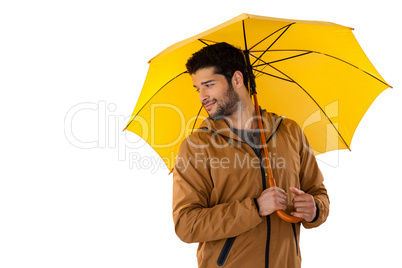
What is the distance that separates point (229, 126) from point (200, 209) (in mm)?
542

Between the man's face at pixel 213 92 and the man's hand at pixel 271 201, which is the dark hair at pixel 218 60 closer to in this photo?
the man's face at pixel 213 92

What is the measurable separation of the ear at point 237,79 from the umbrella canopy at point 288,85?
0.69ft

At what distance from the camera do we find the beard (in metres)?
2.58

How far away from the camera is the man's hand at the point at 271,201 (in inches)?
90.7

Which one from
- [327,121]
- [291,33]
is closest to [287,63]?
[291,33]

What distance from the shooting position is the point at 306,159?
9.04 feet

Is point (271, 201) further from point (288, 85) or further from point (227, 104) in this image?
point (288, 85)

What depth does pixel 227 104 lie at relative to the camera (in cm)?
260

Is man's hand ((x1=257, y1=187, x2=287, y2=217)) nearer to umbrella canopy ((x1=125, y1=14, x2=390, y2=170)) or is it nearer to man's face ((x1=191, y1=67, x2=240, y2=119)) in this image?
man's face ((x1=191, y1=67, x2=240, y2=119))

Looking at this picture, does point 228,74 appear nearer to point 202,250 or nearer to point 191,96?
point 191,96

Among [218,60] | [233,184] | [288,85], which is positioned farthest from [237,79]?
[233,184]

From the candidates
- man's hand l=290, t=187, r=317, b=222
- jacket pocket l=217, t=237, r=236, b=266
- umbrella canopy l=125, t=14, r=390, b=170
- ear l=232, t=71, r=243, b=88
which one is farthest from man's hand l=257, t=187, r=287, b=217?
umbrella canopy l=125, t=14, r=390, b=170

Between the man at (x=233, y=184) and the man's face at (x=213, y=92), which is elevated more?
the man's face at (x=213, y=92)

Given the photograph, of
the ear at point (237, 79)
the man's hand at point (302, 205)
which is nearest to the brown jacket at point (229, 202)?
the man's hand at point (302, 205)
